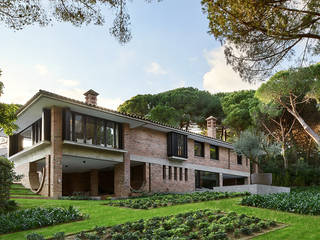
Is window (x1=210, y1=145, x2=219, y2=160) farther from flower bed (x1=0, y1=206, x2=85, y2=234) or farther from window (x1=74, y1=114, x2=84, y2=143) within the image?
flower bed (x1=0, y1=206, x2=85, y2=234)

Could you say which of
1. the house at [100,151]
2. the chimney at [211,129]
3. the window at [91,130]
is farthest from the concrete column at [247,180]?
the window at [91,130]

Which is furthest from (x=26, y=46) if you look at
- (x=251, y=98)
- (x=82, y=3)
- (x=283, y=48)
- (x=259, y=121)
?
(x=251, y=98)

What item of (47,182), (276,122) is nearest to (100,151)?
(47,182)

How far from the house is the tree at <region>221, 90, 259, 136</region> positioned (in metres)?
4.78

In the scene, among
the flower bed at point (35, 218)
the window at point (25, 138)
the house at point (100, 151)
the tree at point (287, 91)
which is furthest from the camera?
the window at point (25, 138)

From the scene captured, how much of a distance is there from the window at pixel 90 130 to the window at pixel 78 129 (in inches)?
18.3

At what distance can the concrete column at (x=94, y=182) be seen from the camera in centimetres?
2203

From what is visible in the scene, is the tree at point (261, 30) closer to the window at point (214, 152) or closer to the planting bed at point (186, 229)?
the planting bed at point (186, 229)

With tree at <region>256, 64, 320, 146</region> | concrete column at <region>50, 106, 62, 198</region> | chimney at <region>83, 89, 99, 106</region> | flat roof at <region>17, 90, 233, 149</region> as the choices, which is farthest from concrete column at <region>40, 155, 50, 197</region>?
tree at <region>256, 64, 320, 146</region>

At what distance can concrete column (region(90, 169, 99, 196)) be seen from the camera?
22.0 metres

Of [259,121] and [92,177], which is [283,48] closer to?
[92,177]

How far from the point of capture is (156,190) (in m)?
22.3

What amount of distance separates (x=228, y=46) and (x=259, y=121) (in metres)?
22.0

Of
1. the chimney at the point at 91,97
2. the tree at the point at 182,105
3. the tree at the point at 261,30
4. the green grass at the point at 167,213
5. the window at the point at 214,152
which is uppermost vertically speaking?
the tree at the point at 182,105
